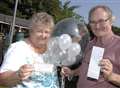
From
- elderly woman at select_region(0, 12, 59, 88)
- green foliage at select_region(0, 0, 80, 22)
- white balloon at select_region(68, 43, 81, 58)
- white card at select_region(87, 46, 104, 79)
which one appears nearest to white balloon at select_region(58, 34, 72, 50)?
white balloon at select_region(68, 43, 81, 58)

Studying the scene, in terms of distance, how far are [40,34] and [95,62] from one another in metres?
0.56

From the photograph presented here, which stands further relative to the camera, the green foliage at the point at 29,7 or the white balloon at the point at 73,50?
the green foliage at the point at 29,7

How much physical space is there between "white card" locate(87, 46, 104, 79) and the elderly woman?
40cm

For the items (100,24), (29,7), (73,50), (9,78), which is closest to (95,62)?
(100,24)

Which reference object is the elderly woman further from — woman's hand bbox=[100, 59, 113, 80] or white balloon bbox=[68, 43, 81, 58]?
→ woman's hand bbox=[100, 59, 113, 80]

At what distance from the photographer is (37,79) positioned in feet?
12.8

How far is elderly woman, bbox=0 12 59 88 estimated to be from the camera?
375 cm

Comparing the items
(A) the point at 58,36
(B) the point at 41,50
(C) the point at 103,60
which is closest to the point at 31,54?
(B) the point at 41,50

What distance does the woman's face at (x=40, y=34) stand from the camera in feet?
12.6

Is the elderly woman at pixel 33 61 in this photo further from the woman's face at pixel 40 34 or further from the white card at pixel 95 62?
the white card at pixel 95 62

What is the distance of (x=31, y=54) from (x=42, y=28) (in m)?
0.27

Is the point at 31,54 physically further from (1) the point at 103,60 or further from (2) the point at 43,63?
(1) the point at 103,60

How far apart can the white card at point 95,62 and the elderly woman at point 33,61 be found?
40 cm

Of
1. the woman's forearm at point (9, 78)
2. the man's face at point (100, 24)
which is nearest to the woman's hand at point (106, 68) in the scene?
the man's face at point (100, 24)
